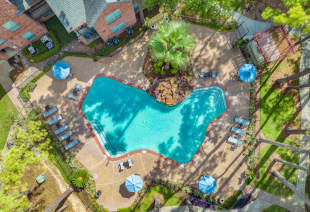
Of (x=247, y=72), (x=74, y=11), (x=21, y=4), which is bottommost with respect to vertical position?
(x=247, y=72)

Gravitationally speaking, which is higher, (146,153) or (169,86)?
(169,86)

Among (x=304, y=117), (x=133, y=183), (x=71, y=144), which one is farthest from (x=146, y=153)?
(x=304, y=117)

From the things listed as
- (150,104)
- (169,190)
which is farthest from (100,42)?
(169,190)

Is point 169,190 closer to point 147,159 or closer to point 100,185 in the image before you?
point 147,159

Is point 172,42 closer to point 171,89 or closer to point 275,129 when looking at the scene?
point 171,89

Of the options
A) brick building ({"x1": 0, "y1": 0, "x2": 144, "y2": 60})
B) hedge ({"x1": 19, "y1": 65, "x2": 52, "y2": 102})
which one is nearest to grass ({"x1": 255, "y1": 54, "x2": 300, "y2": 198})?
brick building ({"x1": 0, "y1": 0, "x2": 144, "y2": 60})

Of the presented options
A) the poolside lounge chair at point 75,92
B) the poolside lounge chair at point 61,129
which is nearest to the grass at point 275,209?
the poolside lounge chair at point 61,129

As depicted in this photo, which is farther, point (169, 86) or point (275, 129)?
point (169, 86)
